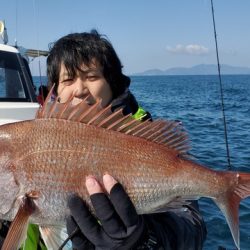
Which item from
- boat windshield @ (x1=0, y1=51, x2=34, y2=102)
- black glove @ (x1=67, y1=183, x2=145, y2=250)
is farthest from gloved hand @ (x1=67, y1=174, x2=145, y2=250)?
boat windshield @ (x1=0, y1=51, x2=34, y2=102)

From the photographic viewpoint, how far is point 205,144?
14289 mm

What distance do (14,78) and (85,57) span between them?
3.47 m

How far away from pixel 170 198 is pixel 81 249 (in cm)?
63

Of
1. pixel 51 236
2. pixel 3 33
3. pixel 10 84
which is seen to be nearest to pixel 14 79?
pixel 10 84

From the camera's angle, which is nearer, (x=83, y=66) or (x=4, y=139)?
(x=4, y=139)

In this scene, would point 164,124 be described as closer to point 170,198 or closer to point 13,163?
point 170,198

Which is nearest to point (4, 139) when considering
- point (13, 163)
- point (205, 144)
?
point (13, 163)

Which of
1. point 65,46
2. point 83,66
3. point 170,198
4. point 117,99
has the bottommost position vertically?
point 170,198

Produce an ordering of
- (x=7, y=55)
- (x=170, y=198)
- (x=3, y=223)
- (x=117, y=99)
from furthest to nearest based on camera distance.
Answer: (x=7, y=55) < (x=117, y=99) < (x=3, y=223) < (x=170, y=198)

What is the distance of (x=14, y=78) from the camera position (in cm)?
641

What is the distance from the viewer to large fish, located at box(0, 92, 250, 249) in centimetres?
238

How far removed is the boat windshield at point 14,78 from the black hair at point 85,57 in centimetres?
280

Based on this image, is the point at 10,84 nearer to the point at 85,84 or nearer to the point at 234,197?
the point at 85,84

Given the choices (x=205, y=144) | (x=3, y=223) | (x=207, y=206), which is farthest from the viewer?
(x=205, y=144)
